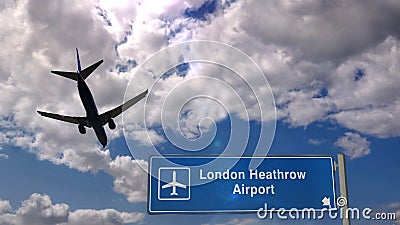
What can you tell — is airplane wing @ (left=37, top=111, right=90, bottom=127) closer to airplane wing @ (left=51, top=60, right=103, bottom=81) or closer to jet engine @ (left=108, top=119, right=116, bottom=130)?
jet engine @ (left=108, top=119, right=116, bottom=130)

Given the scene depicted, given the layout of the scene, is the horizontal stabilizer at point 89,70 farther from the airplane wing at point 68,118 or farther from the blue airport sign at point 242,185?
the blue airport sign at point 242,185

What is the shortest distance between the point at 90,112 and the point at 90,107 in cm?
77

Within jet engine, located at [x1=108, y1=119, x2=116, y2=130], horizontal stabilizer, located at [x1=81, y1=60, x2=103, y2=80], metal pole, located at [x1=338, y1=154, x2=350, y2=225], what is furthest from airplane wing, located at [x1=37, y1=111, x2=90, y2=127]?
→ metal pole, located at [x1=338, y1=154, x2=350, y2=225]

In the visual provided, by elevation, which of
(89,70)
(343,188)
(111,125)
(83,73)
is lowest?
(343,188)

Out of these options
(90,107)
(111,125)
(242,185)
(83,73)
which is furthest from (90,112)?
(242,185)

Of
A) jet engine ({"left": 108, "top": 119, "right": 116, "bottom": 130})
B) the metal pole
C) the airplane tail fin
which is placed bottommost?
the metal pole

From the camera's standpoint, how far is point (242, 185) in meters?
16.1

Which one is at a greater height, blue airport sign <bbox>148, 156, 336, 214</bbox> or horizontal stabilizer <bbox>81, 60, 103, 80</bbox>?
horizontal stabilizer <bbox>81, 60, 103, 80</bbox>

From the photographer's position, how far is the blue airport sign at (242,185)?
620 inches

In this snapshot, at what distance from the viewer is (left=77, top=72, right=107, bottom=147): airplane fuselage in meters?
44.4

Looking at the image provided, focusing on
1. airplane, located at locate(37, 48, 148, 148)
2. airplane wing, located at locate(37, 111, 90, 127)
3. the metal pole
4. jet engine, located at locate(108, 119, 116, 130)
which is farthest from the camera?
airplane wing, located at locate(37, 111, 90, 127)

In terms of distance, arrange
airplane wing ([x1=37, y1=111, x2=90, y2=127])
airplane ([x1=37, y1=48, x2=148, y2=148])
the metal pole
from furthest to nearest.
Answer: airplane wing ([x1=37, y1=111, x2=90, y2=127]) < airplane ([x1=37, y1=48, x2=148, y2=148]) < the metal pole

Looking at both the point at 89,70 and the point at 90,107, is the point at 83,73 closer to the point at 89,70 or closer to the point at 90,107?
the point at 89,70

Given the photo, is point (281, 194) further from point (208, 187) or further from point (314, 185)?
point (208, 187)
